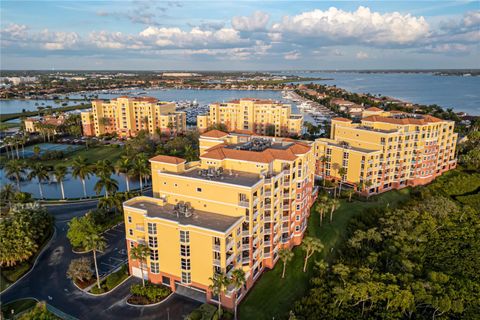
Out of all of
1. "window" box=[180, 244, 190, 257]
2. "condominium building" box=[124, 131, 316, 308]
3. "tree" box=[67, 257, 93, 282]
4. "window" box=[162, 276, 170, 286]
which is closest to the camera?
"condominium building" box=[124, 131, 316, 308]

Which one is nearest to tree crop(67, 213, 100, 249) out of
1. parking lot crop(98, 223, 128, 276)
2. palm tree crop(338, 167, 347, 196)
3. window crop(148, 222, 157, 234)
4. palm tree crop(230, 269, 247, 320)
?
parking lot crop(98, 223, 128, 276)

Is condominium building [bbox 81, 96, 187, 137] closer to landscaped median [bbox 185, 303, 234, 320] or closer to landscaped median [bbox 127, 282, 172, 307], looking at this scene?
landscaped median [bbox 127, 282, 172, 307]

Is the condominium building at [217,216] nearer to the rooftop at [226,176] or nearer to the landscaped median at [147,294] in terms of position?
the rooftop at [226,176]

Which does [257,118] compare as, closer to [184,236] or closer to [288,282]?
[288,282]

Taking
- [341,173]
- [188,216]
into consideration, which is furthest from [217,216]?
[341,173]

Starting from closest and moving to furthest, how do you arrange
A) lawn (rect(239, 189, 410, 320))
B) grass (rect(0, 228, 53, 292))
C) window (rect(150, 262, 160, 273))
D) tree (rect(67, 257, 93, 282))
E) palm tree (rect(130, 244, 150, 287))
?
palm tree (rect(130, 244, 150, 287)) < lawn (rect(239, 189, 410, 320)) < tree (rect(67, 257, 93, 282)) < window (rect(150, 262, 160, 273)) < grass (rect(0, 228, 53, 292))

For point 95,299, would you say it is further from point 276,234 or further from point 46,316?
point 276,234
